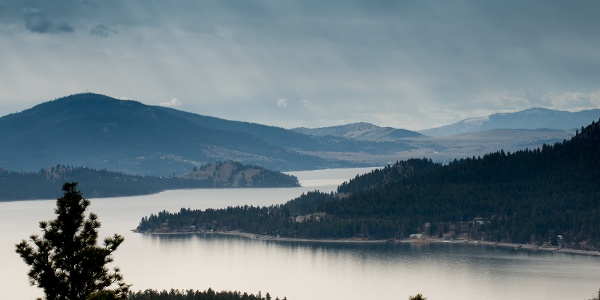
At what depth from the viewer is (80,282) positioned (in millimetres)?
64688

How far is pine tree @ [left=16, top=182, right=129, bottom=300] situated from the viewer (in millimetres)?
63906

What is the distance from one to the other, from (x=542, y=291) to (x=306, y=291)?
148ft

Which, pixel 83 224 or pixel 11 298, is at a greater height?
pixel 83 224

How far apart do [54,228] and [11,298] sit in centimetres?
12533

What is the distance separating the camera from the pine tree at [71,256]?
210ft

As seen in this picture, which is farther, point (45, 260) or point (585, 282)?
point (585, 282)

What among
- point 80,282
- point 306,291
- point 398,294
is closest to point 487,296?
point 398,294

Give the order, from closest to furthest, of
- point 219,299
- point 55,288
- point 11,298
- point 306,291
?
1. point 55,288
2. point 219,299
3. point 11,298
4. point 306,291

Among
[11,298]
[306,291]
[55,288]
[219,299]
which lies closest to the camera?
[55,288]

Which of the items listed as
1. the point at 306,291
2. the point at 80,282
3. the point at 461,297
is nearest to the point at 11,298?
the point at 306,291

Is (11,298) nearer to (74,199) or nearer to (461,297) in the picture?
(461,297)

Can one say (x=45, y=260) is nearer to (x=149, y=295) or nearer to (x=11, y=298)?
(x=149, y=295)

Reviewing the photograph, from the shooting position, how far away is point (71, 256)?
64562 millimetres

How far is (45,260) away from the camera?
6419 cm
